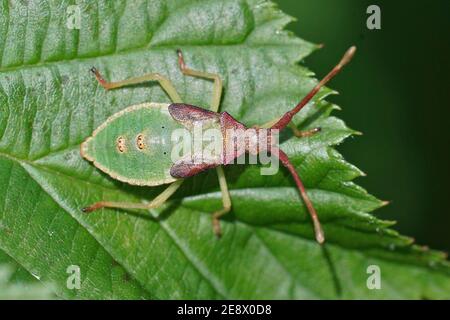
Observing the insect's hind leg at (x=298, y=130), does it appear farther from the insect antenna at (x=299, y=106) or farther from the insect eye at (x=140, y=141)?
the insect eye at (x=140, y=141)

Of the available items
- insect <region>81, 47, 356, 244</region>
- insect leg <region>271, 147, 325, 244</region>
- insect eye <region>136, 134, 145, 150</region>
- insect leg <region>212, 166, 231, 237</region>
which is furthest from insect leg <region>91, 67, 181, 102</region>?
insect leg <region>271, 147, 325, 244</region>

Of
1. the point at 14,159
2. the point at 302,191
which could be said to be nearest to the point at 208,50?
the point at 302,191

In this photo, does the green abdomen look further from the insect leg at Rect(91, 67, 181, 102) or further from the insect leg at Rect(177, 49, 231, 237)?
the insect leg at Rect(177, 49, 231, 237)

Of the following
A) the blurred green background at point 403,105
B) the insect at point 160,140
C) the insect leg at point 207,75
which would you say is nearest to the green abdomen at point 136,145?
the insect at point 160,140

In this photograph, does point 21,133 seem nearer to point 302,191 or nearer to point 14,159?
point 14,159

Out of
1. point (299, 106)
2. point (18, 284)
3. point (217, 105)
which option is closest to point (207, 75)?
point (217, 105)

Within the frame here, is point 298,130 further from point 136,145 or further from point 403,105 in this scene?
point 403,105
